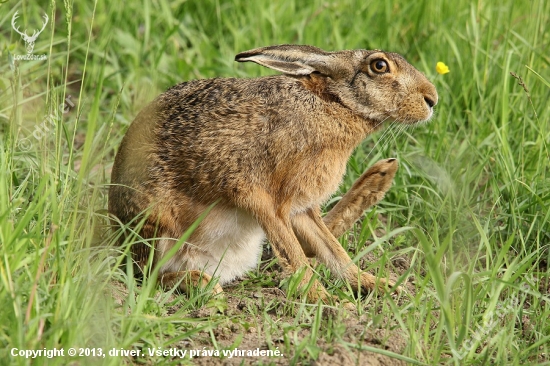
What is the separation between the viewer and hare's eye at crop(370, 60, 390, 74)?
4.43 meters

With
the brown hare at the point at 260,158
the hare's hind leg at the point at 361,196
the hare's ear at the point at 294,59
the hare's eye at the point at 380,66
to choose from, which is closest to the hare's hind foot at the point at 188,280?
the brown hare at the point at 260,158

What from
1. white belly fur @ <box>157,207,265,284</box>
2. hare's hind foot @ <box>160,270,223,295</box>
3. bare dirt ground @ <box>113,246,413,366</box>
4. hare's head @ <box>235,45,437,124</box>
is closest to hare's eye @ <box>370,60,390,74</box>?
hare's head @ <box>235,45,437,124</box>

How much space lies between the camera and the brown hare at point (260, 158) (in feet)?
13.8

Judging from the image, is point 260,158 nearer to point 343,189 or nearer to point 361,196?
point 361,196

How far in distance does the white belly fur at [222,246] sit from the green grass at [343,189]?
5.1 inches

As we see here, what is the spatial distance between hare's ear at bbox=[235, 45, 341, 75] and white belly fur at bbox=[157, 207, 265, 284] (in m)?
0.76

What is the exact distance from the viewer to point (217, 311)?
12.7 ft

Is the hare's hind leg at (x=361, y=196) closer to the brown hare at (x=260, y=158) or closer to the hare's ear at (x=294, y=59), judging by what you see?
the brown hare at (x=260, y=158)

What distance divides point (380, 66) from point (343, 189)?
0.92 metres

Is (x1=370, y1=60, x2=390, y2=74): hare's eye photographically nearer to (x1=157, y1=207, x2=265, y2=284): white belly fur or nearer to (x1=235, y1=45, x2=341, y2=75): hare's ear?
(x1=235, y1=45, x2=341, y2=75): hare's ear

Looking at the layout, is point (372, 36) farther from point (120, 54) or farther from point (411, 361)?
point (411, 361)

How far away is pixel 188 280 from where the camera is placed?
416cm

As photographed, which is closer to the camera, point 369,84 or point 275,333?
point 275,333

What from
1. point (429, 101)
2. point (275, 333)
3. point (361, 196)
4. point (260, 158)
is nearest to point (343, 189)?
point (361, 196)
